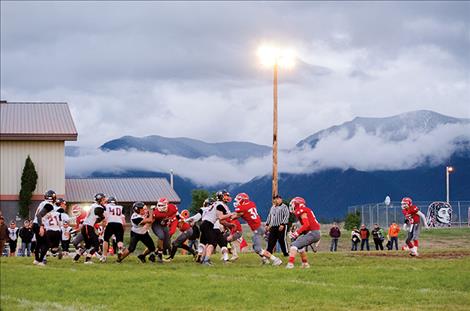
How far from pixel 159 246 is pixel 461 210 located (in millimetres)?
43421

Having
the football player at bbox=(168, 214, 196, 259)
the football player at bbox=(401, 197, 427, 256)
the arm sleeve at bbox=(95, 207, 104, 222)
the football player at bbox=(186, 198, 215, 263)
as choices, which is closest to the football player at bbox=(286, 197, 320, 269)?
the football player at bbox=(186, 198, 215, 263)

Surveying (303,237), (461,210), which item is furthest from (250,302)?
(461,210)

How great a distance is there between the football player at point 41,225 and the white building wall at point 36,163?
32.3 metres

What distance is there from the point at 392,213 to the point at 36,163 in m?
25.1

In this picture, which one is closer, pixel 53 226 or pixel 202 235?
pixel 53 226

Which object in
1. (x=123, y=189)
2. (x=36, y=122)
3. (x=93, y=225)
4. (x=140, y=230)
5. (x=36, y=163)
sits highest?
(x=36, y=122)

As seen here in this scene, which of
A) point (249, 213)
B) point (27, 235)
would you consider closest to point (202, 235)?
point (249, 213)

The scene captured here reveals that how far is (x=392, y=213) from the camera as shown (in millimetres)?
66312

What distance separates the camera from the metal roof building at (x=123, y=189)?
69.2 meters

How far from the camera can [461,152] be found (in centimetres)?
14912

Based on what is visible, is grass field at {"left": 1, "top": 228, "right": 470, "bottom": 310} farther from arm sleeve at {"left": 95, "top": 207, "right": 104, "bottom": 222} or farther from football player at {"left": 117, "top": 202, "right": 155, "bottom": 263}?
arm sleeve at {"left": 95, "top": 207, "right": 104, "bottom": 222}

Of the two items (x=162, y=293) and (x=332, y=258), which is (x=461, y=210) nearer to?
(x=332, y=258)

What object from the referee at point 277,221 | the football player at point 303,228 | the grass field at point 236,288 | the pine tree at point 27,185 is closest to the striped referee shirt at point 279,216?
the referee at point 277,221

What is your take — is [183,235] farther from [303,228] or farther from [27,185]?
[27,185]
